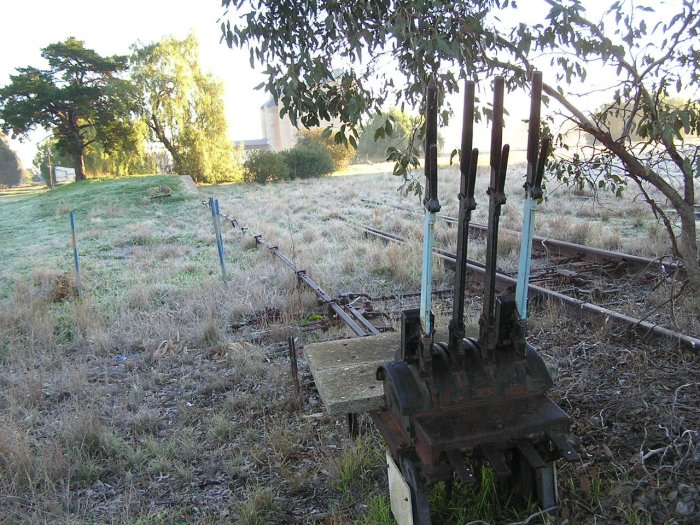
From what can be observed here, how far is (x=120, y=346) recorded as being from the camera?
5773 mm

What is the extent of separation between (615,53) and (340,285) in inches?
195

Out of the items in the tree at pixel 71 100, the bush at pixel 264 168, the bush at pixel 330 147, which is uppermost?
the tree at pixel 71 100

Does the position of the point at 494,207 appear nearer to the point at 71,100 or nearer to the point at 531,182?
the point at 531,182

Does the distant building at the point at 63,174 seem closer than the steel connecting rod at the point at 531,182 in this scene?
No

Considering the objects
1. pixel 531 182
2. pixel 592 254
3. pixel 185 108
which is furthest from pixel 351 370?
pixel 185 108

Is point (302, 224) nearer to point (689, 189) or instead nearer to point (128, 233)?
point (128, 233)

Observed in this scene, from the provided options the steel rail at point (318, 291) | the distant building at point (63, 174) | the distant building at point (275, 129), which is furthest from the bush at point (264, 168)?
the distant building at point (275, 129)

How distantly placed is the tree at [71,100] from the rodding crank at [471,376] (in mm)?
43732

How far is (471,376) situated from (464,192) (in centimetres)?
70

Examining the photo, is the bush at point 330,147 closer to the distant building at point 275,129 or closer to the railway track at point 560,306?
the distant building at point 275,129

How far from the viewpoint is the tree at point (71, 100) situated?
42000mm

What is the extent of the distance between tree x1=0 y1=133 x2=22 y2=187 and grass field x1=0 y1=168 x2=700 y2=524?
316 feet

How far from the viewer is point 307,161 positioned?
144 ft

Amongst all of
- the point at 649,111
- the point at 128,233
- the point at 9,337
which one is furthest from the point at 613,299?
the point at 128,233
